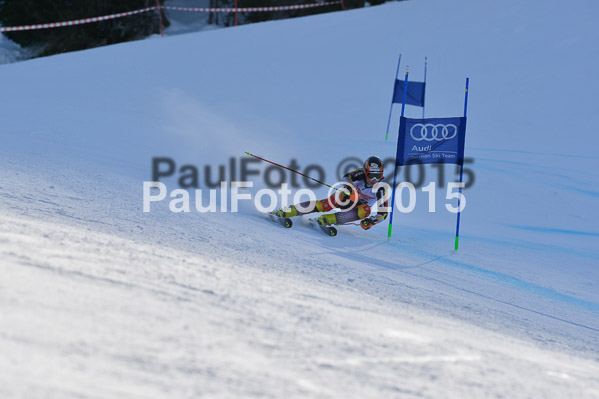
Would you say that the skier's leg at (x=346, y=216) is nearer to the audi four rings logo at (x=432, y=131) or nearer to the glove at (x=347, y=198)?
the glove at (x=347, y=198)

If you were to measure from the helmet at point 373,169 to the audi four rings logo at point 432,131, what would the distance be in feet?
1.65

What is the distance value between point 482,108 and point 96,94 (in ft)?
27.8

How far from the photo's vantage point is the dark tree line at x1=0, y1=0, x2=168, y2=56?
56.8 feet

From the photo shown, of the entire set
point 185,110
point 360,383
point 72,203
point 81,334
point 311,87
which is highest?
point 311,87

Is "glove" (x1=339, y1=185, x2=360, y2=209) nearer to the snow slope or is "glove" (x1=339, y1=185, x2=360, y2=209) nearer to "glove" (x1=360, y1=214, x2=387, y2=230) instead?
"glove" (x1=360, y1=214, x2=387, y2=230)

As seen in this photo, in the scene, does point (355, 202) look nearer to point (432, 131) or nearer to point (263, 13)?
point (432, 131)

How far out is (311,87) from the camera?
45.3 feet

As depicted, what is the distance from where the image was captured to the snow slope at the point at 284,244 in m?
2.36

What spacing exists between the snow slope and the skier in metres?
0.25

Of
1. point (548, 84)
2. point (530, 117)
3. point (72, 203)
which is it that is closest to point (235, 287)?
point (72, 203)

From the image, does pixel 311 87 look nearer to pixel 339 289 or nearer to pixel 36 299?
pixel 339 289

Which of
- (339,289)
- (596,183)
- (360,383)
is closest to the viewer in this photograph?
(360,383)

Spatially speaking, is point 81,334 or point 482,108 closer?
point 81,334

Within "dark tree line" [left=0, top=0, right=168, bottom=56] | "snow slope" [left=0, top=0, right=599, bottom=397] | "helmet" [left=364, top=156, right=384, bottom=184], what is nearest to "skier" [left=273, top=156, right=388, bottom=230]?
"helmet" [left=364, top=156, right=384, bottom=184]
